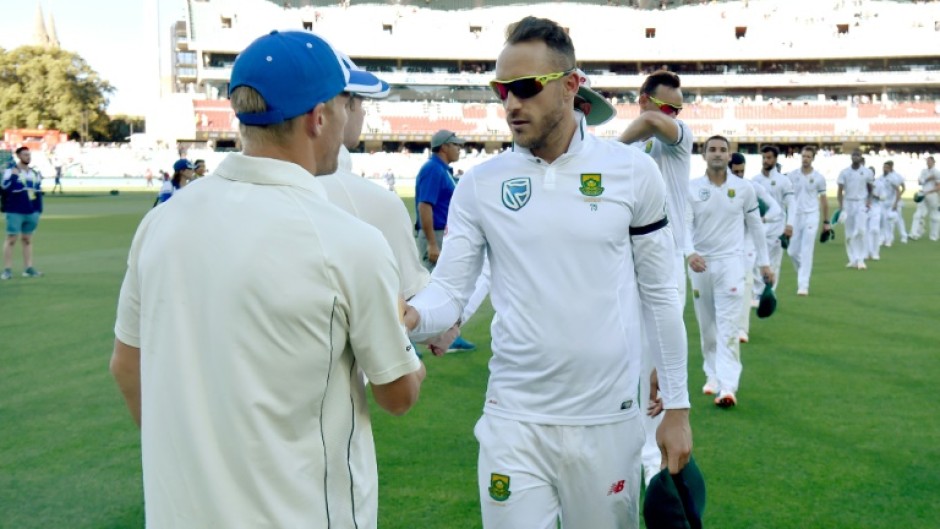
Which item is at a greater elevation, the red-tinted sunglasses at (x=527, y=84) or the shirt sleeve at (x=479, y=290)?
the red-tinted sunglasses at (x=527, y=84)

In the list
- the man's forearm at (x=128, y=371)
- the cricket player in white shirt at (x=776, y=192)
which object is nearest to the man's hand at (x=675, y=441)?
the man's forearm at (x=128, y=371)

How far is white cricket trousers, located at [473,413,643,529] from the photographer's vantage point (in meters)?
3.15

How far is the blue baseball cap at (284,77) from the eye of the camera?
2117 mm

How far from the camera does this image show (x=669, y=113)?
549cm

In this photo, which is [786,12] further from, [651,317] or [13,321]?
[651,317]

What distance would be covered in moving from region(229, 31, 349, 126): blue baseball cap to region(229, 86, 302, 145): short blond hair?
12 mm

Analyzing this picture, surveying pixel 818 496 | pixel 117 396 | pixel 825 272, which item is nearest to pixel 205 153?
pixel 825 272

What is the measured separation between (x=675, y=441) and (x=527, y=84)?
53.2 inches

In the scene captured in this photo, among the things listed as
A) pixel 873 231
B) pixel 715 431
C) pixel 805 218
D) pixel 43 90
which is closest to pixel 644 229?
pixel 715 431

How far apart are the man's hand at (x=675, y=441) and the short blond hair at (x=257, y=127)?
5.91ft

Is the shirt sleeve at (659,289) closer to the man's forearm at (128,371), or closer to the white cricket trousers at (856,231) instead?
the man's forearm at (128,371)

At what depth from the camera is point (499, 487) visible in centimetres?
318

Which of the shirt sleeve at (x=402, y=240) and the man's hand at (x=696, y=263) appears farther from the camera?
the man's hand at (x=696, y=263)

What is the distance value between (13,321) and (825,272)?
47.1ft
